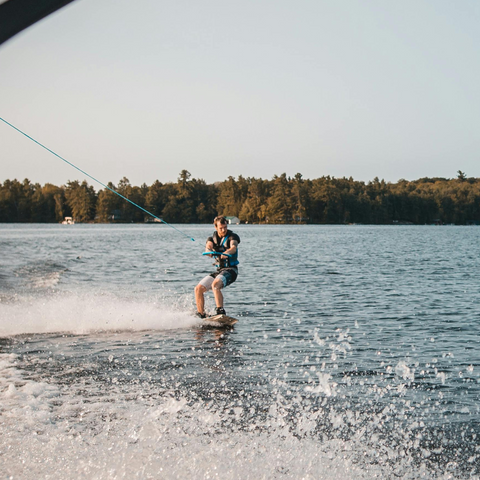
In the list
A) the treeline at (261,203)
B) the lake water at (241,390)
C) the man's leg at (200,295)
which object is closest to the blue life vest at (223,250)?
the man's leg at (200,295)

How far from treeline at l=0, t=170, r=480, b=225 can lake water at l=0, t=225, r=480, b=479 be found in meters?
155

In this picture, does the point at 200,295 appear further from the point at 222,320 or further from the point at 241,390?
the point at 241,390

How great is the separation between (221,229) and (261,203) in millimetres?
164121

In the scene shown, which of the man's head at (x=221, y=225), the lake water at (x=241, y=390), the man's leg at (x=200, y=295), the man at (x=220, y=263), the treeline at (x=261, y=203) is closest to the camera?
the lake water at (x=241, y=390)

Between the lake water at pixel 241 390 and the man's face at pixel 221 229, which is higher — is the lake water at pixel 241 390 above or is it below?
below

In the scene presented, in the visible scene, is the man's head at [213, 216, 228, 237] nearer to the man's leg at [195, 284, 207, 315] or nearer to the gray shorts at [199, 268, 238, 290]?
the gray shorts at [199, 268, 238, 290]

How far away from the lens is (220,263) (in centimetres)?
1025

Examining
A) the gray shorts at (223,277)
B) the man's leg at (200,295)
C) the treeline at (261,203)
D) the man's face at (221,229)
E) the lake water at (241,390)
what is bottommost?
the lake water at (241,390)

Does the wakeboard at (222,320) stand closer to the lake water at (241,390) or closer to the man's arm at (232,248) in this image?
the lake water at (241,390)

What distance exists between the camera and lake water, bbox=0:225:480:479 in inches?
161

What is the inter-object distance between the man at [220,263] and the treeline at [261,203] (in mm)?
155527

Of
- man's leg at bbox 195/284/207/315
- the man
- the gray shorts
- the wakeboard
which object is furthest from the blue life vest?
the wakeboard

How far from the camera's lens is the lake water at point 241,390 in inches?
161

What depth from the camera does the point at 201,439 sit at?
446 centimetres
